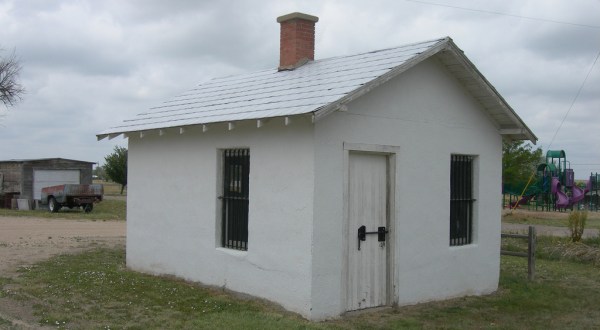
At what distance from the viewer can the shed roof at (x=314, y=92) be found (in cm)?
889

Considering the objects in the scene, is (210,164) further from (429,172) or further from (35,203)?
(35,203)

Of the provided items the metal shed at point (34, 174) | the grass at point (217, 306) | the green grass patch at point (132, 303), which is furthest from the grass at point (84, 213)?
the green grass patch at point (132, 303)

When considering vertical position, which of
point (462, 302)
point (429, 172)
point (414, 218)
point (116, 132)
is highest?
point (116, 132)

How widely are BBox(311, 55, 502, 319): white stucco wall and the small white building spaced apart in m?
0.03

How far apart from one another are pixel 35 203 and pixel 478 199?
29651 millimetres

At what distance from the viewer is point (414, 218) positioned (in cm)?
1003

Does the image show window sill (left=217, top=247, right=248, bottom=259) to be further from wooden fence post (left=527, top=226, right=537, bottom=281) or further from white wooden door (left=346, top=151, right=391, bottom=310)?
wooden fence post (left=527, top=226, right=537, bottom=281)

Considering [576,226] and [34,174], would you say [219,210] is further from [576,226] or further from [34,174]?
[34,174]

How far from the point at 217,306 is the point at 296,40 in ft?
17.5

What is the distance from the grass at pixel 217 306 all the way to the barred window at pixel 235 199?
0.90 meters

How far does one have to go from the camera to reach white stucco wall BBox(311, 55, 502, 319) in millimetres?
8742

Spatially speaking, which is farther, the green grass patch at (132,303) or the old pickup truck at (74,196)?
the old pickup truck at (74,196)

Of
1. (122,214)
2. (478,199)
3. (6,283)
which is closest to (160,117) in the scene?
(6,283)

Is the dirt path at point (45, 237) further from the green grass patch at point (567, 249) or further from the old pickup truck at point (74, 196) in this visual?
the green grass patch at point (567, 249)
